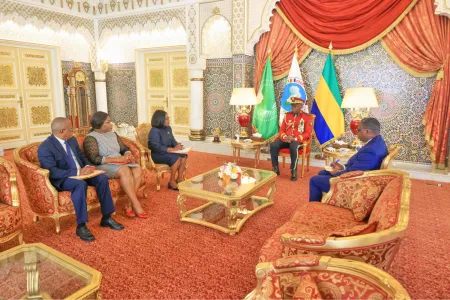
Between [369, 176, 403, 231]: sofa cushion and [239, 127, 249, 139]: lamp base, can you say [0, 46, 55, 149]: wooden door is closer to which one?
[239, 127, 249, 139]: lamp base

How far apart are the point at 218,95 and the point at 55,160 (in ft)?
15.2

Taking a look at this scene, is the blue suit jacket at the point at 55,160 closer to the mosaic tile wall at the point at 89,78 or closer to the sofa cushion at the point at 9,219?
the sofa cushion at the point at 9,219

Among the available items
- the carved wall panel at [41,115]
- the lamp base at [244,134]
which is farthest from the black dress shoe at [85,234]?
the carved wall panel at [41,115]

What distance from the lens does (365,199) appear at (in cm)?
261

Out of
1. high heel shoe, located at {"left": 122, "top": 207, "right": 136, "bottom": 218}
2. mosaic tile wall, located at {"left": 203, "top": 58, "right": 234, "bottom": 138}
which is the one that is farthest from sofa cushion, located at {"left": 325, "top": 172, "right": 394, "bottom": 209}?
mosaic tile wall, located at {"left": 203, "top": 58, "right": 234, "bottom": 138}

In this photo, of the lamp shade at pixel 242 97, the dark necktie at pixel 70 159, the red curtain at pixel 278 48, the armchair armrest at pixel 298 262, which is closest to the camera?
the armchair armrest at pixel 298 262

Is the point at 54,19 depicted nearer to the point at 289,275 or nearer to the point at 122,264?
the point at 122,264

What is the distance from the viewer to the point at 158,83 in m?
8.71

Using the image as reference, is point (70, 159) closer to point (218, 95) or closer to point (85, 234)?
point (85, 234)

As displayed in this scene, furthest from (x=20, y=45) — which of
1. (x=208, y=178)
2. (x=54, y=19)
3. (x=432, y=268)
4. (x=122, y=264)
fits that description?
(x=432, y=268)

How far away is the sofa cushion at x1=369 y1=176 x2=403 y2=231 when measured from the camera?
5.66ft

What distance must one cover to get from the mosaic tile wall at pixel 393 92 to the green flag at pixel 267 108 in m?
1.27

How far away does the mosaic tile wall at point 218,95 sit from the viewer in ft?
24.0

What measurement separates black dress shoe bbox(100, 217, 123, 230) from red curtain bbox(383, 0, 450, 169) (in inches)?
195
